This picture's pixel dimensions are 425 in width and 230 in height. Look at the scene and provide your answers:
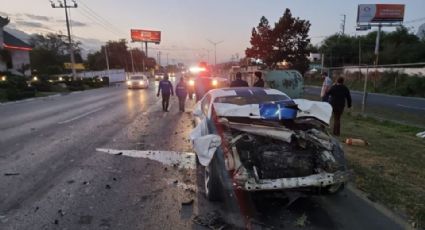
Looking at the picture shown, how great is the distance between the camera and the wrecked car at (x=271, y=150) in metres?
4.60

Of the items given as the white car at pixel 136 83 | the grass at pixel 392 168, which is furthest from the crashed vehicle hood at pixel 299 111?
the white car at pixel 136 83

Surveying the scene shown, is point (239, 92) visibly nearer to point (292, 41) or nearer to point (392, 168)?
point (392, 168)

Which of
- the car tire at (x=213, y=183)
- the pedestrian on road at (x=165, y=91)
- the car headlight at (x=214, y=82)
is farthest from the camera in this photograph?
the car headlight at (x=214, y=82)

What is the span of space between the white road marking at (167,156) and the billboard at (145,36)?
323 feet

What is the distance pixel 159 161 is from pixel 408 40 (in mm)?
64481

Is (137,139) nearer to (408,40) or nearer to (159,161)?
(159,161)

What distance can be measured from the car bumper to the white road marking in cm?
258

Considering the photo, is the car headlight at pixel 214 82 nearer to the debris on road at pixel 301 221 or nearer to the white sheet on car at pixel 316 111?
the white sheet on car at pixel 316 111

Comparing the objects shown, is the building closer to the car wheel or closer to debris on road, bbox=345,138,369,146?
debris on road, bbox=345,138,369,146

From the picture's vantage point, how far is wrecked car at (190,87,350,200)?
4598 millimetres

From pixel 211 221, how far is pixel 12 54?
47.8m

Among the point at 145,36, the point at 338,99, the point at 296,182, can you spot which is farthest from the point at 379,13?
the point at 145,36

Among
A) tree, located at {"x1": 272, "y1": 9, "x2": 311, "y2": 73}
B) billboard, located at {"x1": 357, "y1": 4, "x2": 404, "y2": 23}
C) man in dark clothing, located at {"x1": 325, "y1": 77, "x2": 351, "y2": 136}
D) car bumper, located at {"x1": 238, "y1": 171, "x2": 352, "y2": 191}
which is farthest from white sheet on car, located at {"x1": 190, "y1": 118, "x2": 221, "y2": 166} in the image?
billboard, located at {"x1": 357, "y1": 4, "x2": 404, "y2": 23}

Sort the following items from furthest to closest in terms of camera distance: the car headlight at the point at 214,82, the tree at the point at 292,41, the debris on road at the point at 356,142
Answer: the tree at the point at 292,41 < the car headlight at the point at 214,82 < the debris on road at the point at 356,142
